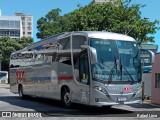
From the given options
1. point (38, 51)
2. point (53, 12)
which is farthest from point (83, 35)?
point (53, 12)

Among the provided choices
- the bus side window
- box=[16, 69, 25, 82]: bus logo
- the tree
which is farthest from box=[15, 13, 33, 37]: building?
the bus side window

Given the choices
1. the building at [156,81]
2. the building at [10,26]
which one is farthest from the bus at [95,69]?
the building at [10,26]

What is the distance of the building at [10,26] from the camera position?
5079 inches

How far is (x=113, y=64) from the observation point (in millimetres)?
14164

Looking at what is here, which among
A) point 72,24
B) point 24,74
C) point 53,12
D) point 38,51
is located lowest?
point 24,74

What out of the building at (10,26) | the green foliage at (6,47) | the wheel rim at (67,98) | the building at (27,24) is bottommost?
the wheel rim at (67,98)

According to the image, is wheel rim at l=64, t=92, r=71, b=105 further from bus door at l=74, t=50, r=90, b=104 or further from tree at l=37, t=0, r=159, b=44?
tree at l=37, t=0, r=159, b=44

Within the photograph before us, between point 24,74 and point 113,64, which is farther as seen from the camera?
point 24,74

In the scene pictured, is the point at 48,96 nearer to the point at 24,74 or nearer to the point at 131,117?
the point at 24,74

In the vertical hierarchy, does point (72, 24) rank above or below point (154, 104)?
above

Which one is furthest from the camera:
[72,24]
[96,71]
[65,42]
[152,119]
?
[72,24]

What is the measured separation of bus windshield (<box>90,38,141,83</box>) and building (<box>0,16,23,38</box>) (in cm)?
11732

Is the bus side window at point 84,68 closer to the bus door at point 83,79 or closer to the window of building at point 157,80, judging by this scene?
the bus door at point 83,79

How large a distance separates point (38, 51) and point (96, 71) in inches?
Result: 276
